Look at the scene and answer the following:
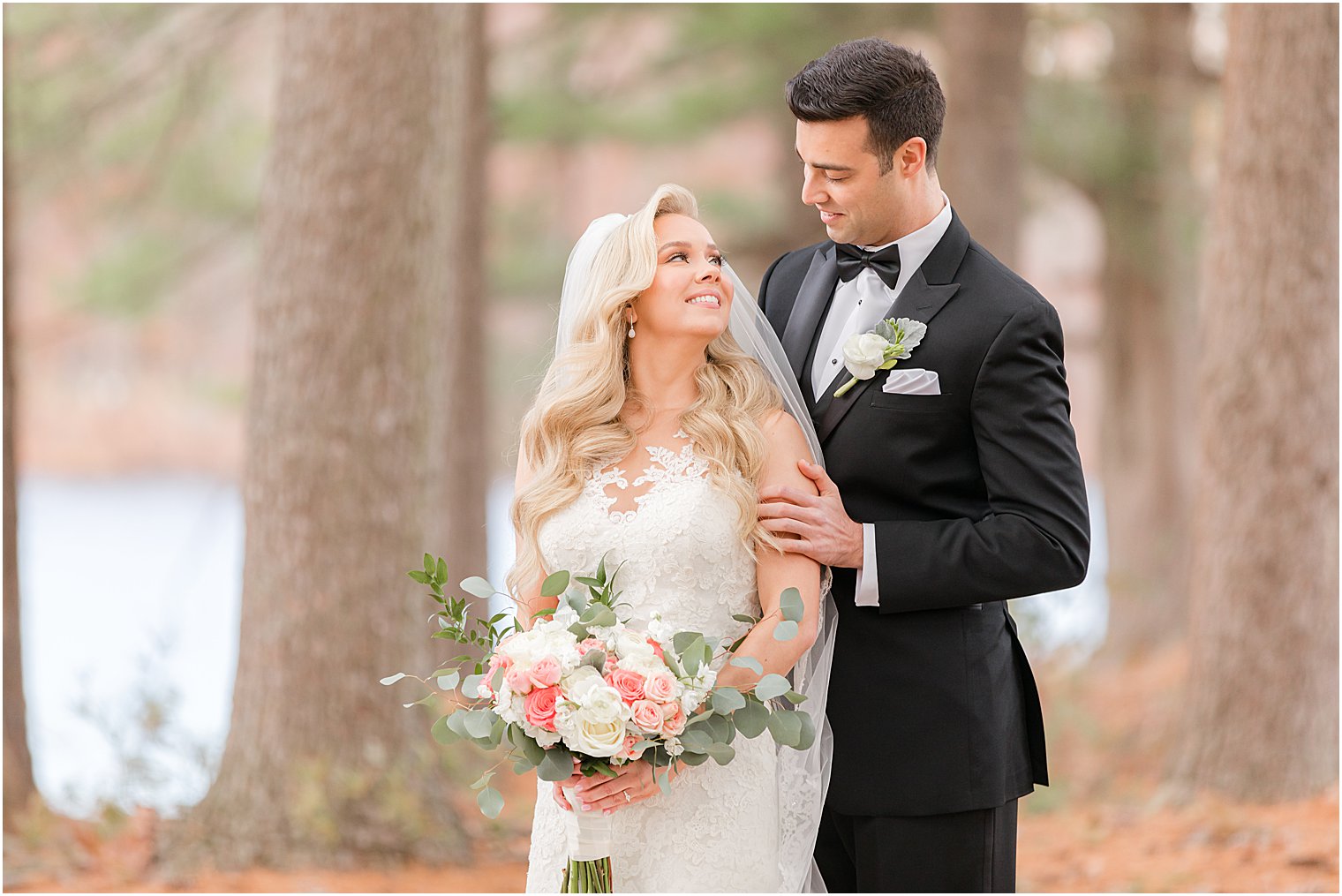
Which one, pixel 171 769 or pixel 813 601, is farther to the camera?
pixel 171 769

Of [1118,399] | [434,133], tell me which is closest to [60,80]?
[434,133]

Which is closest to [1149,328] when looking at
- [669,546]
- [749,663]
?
[669,546]

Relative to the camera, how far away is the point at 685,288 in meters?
3.19

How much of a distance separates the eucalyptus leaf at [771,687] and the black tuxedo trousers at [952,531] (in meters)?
0.44

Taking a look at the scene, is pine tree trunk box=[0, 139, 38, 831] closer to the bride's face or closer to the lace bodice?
the lace bodice

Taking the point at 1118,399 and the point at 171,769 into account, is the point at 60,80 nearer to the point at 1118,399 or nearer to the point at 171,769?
the point at 171,769

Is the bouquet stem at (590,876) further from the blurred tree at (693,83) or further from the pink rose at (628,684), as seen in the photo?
the blurred tree at (693,83)

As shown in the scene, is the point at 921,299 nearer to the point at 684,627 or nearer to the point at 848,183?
the point at 848,183

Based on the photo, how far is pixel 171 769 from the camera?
610 centimetres

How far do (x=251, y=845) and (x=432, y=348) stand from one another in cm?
226

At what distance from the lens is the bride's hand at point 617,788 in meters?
2.80

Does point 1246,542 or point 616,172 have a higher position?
point 616,172

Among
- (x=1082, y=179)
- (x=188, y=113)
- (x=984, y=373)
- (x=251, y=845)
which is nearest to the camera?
(x=984, y=373)

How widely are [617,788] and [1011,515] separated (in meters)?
1.10
